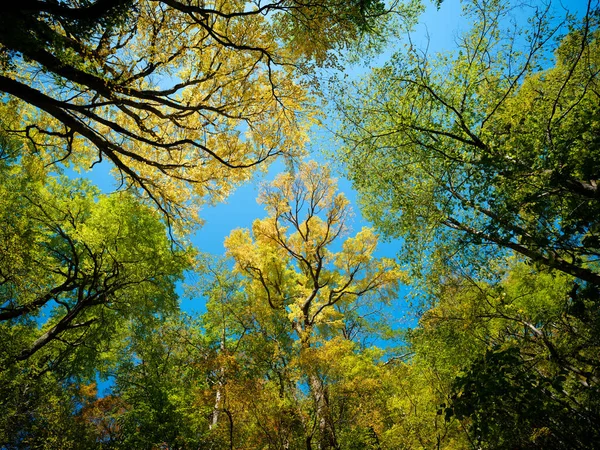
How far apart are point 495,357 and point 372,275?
984 centimetres

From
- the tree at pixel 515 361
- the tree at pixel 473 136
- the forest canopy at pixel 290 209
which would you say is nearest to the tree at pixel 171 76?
the forest canopy at pixel 290 209

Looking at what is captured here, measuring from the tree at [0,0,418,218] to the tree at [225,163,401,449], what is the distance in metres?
4.46

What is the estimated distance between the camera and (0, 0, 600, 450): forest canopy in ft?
11.2

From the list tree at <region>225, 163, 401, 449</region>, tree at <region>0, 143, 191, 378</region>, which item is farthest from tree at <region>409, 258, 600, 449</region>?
tree at <region>0, 143, 191, 378</region>

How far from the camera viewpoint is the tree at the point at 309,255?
11992 millimetres

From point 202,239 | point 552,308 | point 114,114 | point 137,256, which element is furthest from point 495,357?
point 202,239

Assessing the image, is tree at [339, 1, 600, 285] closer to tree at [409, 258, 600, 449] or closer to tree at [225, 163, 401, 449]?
tree at [409, 258, 600, 449]

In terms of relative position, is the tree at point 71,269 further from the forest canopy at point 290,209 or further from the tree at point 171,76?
the tree at point 171,76

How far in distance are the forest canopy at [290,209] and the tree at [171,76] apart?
0.05 meters

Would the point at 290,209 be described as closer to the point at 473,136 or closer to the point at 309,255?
the point at 309,255

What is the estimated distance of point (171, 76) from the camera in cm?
563

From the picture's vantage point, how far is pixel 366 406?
768 cm

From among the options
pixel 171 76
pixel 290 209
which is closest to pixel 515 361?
pixel 171 76

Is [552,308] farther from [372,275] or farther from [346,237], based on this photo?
[346,237]
